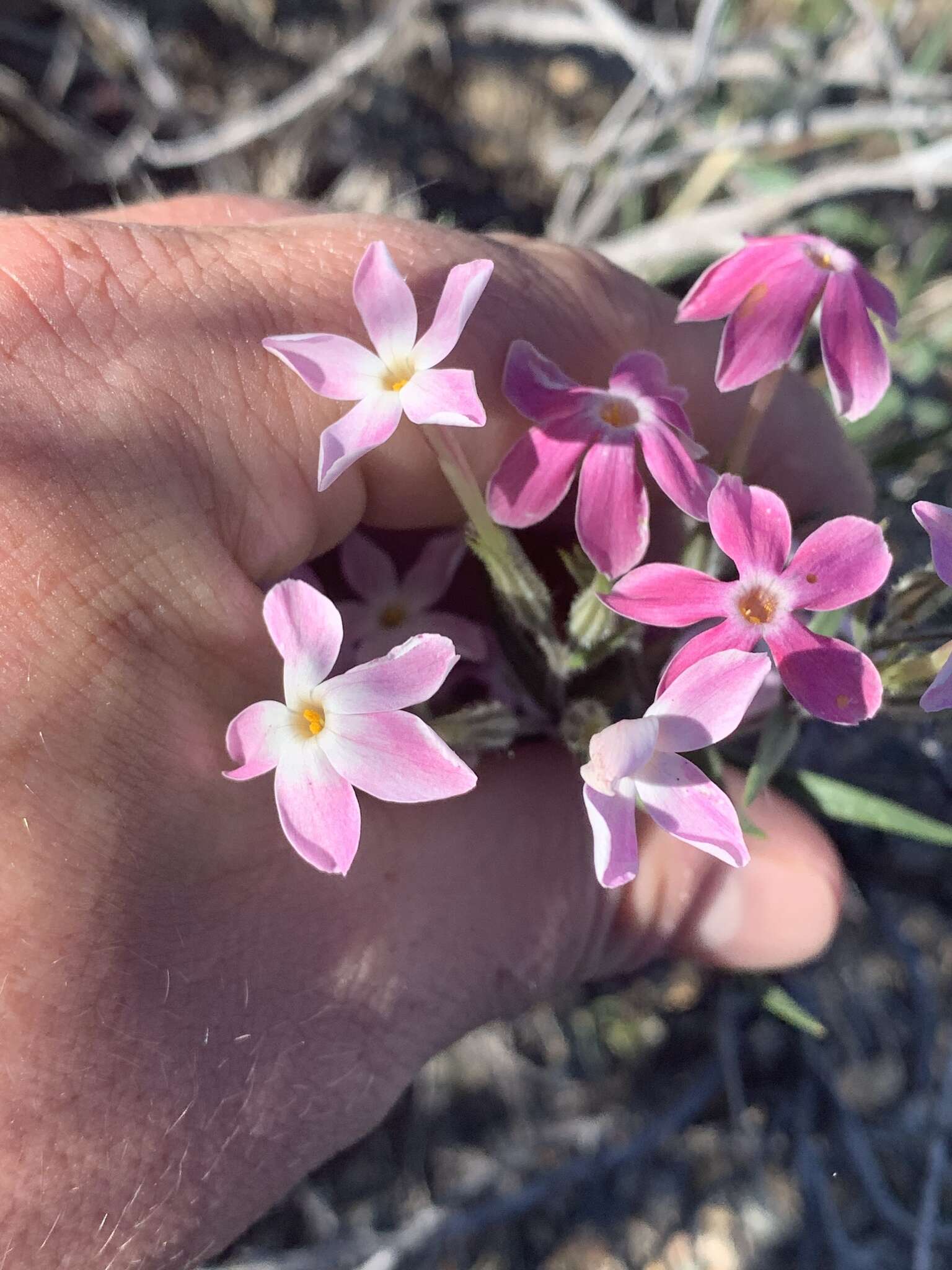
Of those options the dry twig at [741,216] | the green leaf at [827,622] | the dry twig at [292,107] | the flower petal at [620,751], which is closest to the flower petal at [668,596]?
the flower petal at [620,751]

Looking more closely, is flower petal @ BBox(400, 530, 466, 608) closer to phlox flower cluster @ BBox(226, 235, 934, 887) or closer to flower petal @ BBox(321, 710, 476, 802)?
phlox flower cluster @ BBox(226, 235, 934, 887)

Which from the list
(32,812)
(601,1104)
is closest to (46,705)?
(32,812)

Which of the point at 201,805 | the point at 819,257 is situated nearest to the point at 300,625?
the point at 201,805

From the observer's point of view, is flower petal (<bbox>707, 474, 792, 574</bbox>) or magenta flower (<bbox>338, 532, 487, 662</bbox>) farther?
magenta flower (<bbox>338, 532, 487, 662</bbox>)

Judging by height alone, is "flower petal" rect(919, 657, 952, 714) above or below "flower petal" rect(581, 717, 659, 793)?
below

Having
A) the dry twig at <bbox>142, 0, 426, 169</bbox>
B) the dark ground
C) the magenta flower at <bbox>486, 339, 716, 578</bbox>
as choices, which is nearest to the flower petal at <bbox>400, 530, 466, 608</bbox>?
the magenta flower at <bbox>486, 339, 716, 578</bbox>

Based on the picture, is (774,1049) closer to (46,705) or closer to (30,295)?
(46,705)

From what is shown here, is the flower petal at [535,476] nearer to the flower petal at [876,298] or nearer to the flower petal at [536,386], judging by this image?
the flower petal at [536,386]
